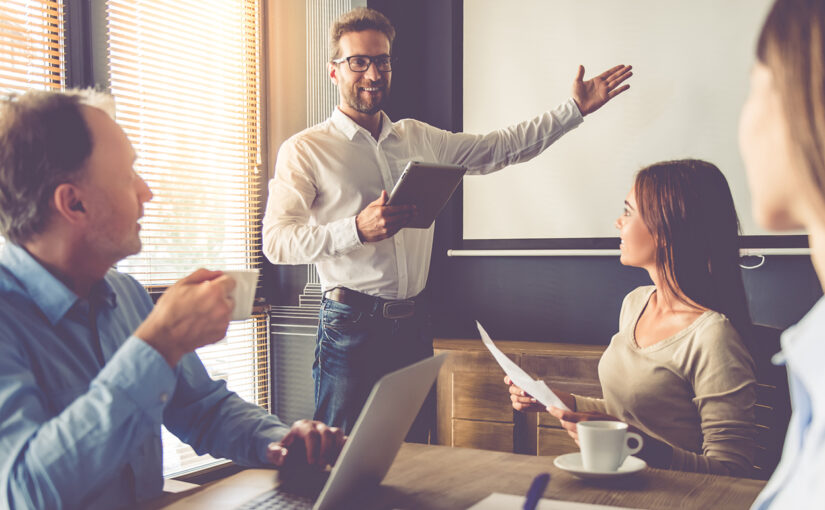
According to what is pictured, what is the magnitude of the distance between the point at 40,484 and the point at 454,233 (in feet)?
9.11

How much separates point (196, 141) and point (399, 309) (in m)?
1.44

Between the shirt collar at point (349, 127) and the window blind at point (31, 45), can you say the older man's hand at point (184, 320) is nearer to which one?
the shirt collar at point (349, 127)

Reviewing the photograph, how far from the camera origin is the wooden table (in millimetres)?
1007

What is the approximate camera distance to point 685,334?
1.51m

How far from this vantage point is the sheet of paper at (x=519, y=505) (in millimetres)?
966

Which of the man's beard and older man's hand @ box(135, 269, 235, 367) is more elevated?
the man's beard

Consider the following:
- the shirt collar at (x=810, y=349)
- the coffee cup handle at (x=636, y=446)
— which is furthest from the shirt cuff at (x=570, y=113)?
the shirt collar at (x=810, y=349)

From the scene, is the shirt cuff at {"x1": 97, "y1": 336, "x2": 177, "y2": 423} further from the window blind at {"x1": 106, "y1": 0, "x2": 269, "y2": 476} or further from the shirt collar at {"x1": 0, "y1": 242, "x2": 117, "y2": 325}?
the window blind at {"x1": 106, "y1": 0, "x2": 269, "y2": 476}

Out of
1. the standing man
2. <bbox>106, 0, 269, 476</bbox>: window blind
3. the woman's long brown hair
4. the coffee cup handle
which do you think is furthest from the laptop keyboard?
<bbox>106, 0, 269, 476</bbox>: window blind

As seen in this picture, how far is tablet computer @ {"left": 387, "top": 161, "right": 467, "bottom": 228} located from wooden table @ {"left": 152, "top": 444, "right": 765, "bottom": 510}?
100cm

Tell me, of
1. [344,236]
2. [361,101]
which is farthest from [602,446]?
[361,101]

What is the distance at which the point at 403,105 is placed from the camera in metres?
3.58

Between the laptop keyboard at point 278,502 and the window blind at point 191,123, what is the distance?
2120 mm

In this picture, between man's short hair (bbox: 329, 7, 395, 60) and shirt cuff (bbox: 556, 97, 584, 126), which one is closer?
man's short hair (bbox: 329, 7, 395, 60)
